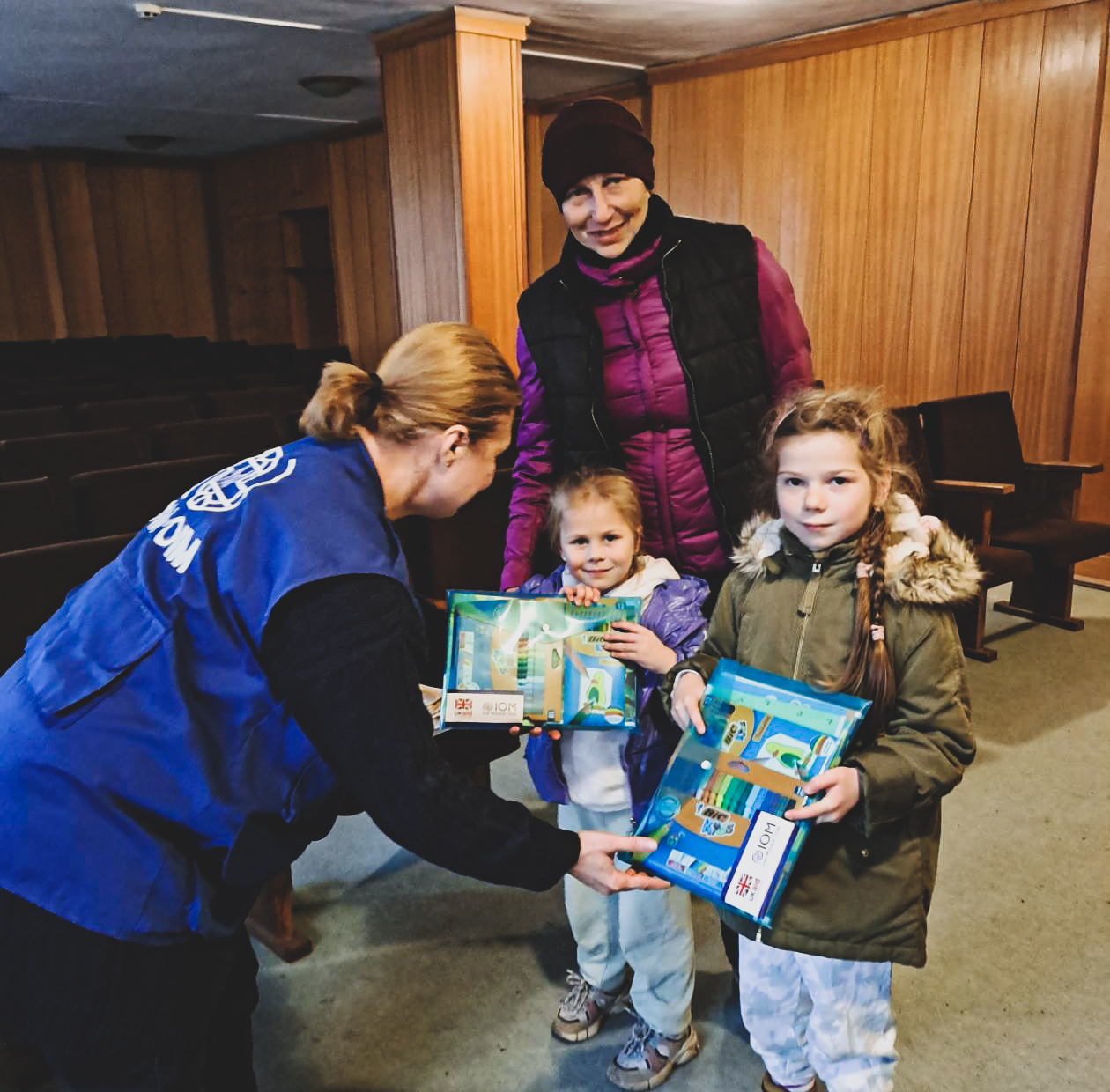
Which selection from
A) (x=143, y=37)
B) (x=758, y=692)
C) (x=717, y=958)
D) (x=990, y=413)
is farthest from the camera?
(x=143, y=37)

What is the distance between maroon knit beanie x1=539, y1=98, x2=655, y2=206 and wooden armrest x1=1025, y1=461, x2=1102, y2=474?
2.96 metres

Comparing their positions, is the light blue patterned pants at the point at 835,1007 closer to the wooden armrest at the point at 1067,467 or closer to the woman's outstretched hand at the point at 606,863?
the woman's outstretched hand at the point at 606,863

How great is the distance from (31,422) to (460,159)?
2.33 m

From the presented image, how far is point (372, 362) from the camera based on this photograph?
362 inches

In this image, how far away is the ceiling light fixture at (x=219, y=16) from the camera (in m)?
4.82

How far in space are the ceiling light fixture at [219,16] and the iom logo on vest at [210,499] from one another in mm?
4589

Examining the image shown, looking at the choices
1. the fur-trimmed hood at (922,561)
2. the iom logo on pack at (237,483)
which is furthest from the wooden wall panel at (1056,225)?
the iom logo on pack at (237,483)

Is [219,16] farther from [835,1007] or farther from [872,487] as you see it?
[835,1007]

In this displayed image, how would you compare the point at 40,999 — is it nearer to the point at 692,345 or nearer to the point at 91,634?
the point at 91,634

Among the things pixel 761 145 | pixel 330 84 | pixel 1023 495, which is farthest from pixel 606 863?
pixel 330 84

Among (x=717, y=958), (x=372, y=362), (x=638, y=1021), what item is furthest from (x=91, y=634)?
(x=372, y=362)

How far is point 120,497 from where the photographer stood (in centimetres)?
270

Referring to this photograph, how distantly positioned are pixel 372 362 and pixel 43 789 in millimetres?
Result: 8433

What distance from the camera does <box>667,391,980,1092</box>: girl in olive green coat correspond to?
51.9 inches
